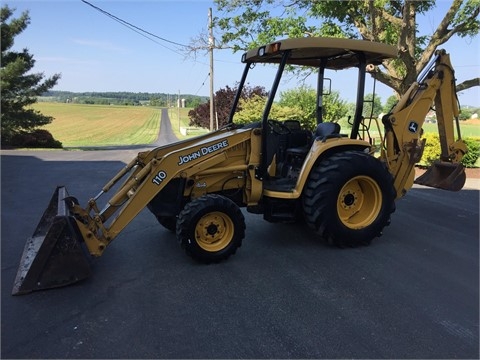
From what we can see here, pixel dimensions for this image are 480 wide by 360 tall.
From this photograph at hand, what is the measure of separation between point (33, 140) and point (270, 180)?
2089 centimetres

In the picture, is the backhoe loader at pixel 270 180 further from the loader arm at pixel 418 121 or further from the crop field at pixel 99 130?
the crop field at pixel 99 130

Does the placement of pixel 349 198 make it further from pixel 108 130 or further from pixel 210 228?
pixel 108 130

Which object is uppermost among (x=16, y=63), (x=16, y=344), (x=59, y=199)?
(x=16, y=63)

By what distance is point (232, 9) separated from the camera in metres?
16.3

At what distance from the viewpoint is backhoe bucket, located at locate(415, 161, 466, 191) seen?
600 cm

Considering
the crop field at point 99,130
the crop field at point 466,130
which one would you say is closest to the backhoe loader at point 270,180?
the crop field at point 466,130

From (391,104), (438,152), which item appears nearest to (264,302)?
(438,152)

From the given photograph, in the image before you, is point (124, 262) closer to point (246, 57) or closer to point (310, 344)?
point (310, 344)

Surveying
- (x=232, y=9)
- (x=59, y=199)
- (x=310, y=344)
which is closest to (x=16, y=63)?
(x=232, y=9)

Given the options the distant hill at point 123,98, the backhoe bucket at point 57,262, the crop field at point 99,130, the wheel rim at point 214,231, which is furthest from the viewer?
the distant hill at point 123,98

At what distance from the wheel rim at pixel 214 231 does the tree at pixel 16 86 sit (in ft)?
65.6

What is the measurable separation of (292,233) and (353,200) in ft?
3.16

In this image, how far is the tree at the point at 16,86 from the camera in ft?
67.4

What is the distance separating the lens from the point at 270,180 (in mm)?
5273
